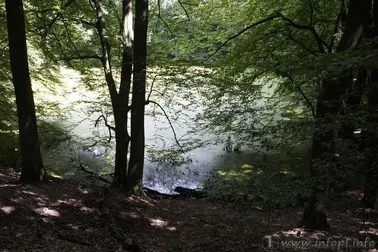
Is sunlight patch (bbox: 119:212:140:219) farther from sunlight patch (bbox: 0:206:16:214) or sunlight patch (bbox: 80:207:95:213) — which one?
sunlight patch (bbox: 0:206:16:214)

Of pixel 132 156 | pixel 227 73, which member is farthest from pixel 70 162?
pixel 227 73

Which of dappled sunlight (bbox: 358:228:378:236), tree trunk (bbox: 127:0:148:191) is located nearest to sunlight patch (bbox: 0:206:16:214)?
tree trunk (bbox: 127:0:148:191)

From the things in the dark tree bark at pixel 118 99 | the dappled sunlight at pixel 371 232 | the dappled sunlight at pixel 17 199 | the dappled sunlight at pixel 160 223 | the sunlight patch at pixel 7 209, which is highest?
the dark tree bark at pixel 118 99

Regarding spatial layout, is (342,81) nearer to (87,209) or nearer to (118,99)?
(87,209)

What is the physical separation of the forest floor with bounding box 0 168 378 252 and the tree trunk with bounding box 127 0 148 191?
0.98m

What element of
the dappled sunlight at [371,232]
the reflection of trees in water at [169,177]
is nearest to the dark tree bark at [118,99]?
the reflection of trees in water at [169,177]

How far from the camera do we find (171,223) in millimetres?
6980

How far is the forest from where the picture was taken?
4.29 m

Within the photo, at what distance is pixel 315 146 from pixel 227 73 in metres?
3.91

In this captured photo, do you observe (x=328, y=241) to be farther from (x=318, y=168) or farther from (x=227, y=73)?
(x=227, y=73)

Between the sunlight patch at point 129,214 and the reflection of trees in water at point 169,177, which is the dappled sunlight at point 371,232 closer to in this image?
the sunlight patch at point 129,214

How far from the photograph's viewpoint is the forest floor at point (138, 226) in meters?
5.10

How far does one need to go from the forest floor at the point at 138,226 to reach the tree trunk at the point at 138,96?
983 mm

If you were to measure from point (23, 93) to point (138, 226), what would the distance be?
3.62m
